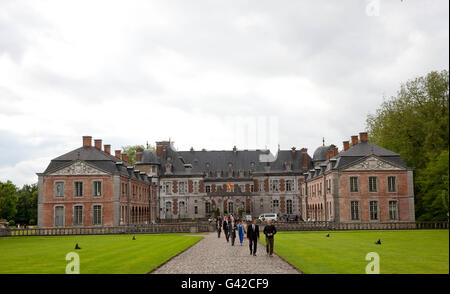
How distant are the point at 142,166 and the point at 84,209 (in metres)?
22.4

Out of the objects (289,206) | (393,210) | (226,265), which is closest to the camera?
(226,265)

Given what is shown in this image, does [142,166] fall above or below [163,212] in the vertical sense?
above

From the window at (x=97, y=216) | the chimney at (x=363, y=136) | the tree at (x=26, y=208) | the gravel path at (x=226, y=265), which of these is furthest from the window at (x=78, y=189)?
the tree at (x=26, y=208)

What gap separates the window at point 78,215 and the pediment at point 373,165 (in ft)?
87.7

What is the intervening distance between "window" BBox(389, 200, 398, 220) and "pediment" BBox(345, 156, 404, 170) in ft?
11.1

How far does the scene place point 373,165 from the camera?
1762 inches

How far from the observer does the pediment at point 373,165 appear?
1751 inches

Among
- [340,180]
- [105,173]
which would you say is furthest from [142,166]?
[340,180]

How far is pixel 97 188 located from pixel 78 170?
8.42ft

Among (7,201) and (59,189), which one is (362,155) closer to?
(59,189)

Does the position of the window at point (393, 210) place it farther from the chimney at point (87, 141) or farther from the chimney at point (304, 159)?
the chimney at point (87, 141)

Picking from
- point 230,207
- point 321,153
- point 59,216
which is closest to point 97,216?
point 59,216
